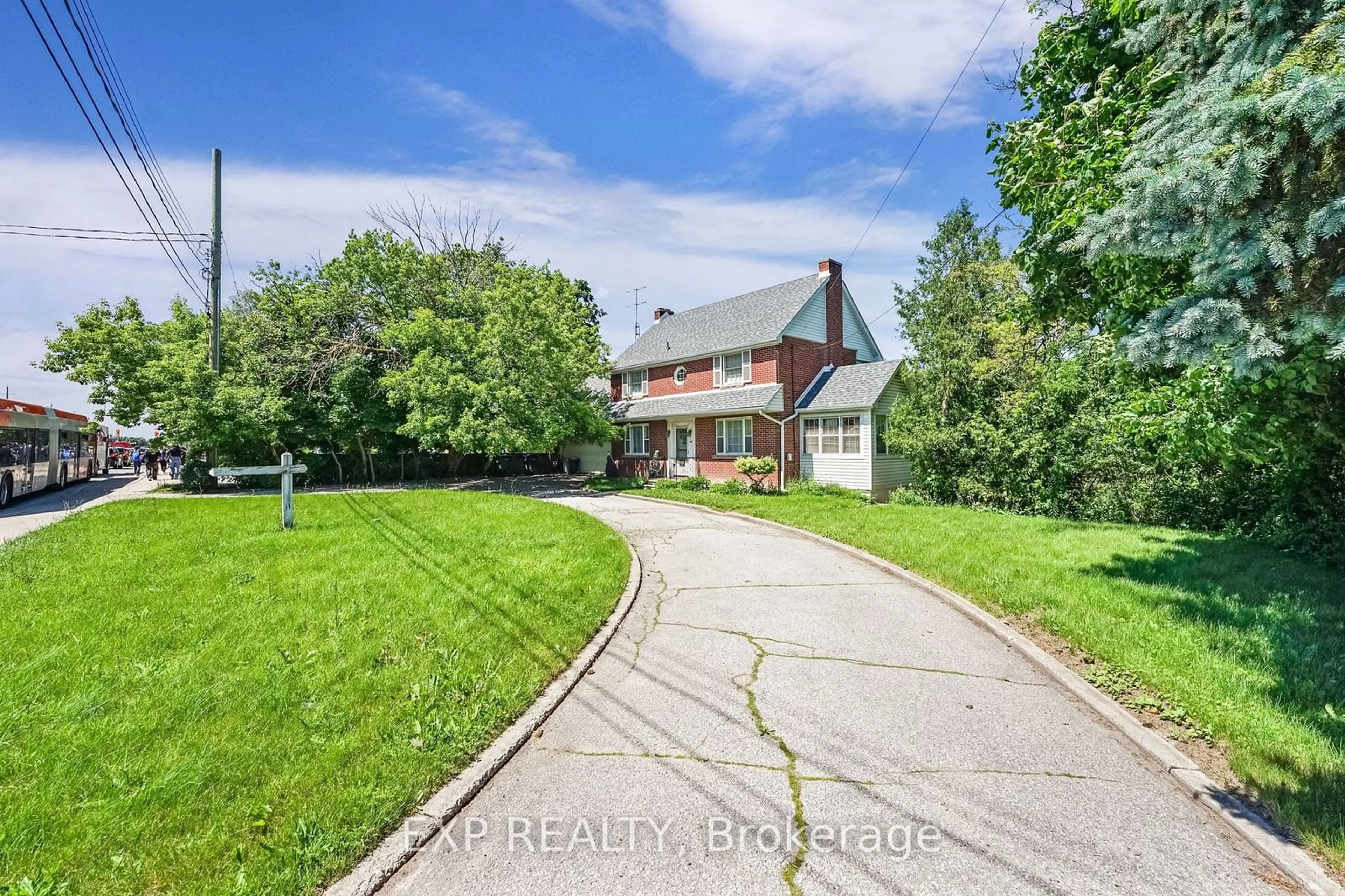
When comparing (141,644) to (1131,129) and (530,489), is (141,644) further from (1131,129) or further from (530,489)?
(530,489)

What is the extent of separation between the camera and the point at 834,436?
1989 cm

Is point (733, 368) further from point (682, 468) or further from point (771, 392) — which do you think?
point (682, 468)

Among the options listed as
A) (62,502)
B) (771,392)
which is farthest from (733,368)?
(62,502)

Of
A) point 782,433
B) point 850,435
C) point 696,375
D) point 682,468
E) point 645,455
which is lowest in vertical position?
point 682,468

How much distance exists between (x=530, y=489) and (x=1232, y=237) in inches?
793

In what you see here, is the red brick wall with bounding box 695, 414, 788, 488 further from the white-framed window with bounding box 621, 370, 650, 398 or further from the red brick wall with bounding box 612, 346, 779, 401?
the white-framed window with bounding box 621, 370, 650, 398

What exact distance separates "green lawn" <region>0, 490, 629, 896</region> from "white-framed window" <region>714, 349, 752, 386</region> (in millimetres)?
14911

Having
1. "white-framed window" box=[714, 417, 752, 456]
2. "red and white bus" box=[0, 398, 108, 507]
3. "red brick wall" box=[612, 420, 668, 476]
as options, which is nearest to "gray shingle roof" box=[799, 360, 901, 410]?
"white-framed window" box=[714, 417, 752, 456]

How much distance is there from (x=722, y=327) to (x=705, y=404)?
4.04 meters

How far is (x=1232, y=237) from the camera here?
311 centimetres

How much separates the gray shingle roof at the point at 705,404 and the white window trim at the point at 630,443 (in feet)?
2.86

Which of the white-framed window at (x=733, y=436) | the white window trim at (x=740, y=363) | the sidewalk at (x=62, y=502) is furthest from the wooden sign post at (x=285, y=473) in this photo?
the white window trim at (x=740, y=363)

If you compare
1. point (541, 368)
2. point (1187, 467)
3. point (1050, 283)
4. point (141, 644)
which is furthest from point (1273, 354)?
point (541, 368)

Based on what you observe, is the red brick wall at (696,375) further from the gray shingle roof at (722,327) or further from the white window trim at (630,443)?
the white window trim at (630,443)
